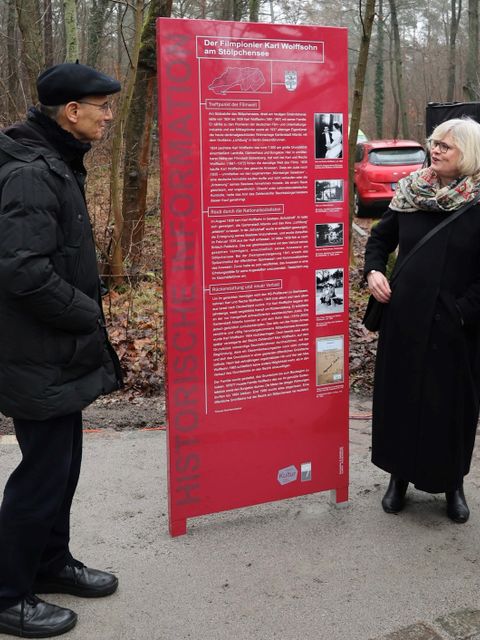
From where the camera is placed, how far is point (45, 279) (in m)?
2.52

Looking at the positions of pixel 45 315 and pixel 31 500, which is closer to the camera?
pixel 45 315

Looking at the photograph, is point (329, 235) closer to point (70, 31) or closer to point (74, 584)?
point (74, 584)

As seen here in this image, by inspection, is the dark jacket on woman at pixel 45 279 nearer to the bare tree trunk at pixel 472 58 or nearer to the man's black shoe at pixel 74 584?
the man's black shoe at pixel 74 584

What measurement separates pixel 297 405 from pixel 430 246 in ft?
3.46

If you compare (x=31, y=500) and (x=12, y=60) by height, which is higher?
(x=12, y=60)

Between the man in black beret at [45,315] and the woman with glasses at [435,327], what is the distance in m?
1.63

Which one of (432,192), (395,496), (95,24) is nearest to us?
(432,192)

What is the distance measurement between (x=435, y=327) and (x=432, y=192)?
2.23 feet

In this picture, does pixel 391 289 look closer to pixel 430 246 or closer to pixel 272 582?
pixel 430 246

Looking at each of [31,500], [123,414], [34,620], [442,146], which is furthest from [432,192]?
[123,414]

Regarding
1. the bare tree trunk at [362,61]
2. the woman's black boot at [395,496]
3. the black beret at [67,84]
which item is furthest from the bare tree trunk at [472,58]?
the black beret at [67,84]

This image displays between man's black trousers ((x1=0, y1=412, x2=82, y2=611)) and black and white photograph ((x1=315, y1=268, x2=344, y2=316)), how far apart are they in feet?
4.83

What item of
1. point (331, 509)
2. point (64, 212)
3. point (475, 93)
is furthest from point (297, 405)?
point (475, 93)

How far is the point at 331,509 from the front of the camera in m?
3.93
